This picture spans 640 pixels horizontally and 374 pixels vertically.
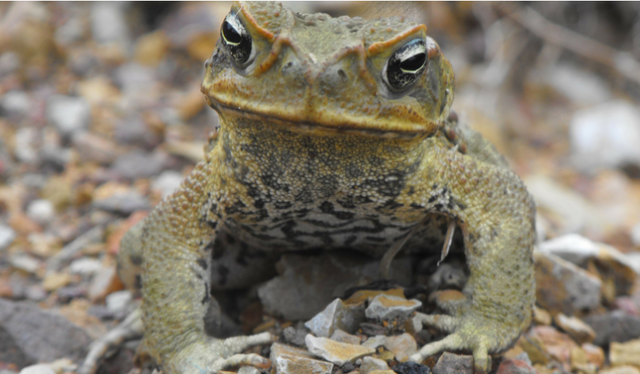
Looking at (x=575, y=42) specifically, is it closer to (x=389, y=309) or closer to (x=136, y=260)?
(x=389, y=309)

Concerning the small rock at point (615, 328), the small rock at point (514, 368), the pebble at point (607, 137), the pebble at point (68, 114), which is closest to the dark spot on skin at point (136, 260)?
the small rock at point (514, 368)

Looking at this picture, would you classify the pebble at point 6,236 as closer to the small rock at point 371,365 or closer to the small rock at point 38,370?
the small rock at point 38,370

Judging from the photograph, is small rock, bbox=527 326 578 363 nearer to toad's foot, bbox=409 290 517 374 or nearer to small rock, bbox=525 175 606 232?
toad's foot, bbox=409 290 517 374

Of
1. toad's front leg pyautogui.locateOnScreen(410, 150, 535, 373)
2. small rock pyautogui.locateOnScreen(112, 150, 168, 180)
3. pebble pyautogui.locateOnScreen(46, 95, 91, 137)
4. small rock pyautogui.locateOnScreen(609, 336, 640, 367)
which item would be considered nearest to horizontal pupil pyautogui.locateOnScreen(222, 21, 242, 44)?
toad's front leg pyautogui.locateOnScreen(410, 150, 535, 373)

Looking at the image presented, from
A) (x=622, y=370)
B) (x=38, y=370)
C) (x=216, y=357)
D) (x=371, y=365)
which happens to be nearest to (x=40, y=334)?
(x=38, y=370)

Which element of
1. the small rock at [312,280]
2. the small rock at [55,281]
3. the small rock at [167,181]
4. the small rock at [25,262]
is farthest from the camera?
the small rock at [167,181]

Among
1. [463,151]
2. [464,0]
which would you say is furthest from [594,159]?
[463,151]
